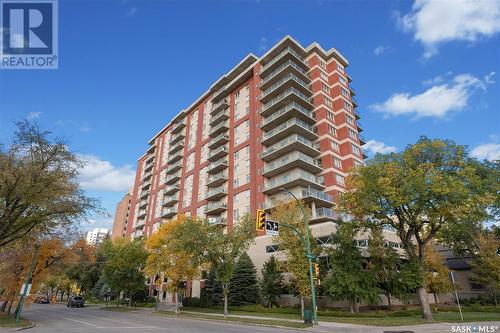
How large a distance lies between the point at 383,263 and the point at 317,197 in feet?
41.0

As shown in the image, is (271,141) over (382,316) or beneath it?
over

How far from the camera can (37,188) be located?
21.9 meters

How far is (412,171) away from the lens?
88.0ft

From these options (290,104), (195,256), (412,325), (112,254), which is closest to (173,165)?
(112,254)

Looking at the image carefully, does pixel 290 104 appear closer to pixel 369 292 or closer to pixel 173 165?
pixel 369 292

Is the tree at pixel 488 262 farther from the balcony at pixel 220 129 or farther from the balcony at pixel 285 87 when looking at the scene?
the balcony at pixel 220 129

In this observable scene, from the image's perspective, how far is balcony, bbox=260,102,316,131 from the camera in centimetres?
4928

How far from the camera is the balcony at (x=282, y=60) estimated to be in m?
54.2

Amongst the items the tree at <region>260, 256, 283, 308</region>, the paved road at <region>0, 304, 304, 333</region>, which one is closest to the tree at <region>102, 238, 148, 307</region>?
the paved road at <region>0, 304, 304, 333</region>

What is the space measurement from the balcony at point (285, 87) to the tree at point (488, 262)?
104 feet

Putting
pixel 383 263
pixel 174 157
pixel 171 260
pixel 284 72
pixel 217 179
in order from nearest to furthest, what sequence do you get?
pixel 383 263 → pixel 171 260 → pixel 284 72 → pixel 217 179 → pixel 174 157

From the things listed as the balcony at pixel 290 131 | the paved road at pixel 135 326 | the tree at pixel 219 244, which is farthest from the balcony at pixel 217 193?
the paved road at pixel 135 326

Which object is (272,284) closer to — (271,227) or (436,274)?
(271,227)

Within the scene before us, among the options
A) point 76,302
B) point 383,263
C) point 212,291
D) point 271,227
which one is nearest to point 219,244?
point 271,227
